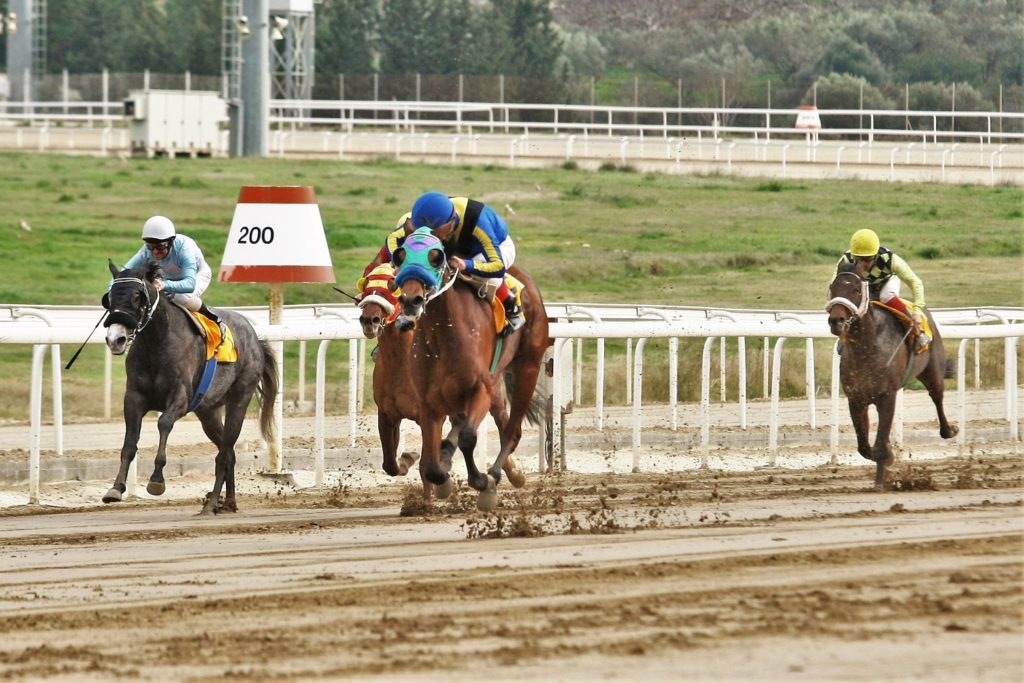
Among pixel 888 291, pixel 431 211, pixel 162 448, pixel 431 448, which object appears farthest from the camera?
Answer: pixel 888 291

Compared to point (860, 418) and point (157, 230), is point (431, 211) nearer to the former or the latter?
point (157, 230)

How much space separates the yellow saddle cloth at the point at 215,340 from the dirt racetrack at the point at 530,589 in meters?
0.79

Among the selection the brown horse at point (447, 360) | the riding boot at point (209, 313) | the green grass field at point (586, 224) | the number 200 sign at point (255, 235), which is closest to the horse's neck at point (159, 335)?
the riding boot at point (209, 313)

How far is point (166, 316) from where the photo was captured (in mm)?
9172

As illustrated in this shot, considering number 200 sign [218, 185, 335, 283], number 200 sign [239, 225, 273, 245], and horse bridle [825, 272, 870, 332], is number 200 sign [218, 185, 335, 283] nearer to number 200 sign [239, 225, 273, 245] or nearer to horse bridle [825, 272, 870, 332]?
number 200 sign [239, 225, 273, 245]

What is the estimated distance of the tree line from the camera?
33.3m

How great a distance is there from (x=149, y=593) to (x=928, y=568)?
104 inches

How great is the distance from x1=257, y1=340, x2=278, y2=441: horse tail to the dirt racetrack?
30.9 inches

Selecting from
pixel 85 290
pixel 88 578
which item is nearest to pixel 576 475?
pixel 88 578

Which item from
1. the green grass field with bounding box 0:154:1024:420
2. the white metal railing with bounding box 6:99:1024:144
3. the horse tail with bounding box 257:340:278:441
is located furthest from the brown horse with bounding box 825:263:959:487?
the white metal railing with bounding box 6:99:1024:144

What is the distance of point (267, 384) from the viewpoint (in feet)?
33.3

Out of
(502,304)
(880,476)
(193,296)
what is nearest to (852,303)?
(880,476)

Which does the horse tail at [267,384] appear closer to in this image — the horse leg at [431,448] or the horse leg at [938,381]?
the horse leg at [431,448]

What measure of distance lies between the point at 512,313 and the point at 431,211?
2.94 feet
